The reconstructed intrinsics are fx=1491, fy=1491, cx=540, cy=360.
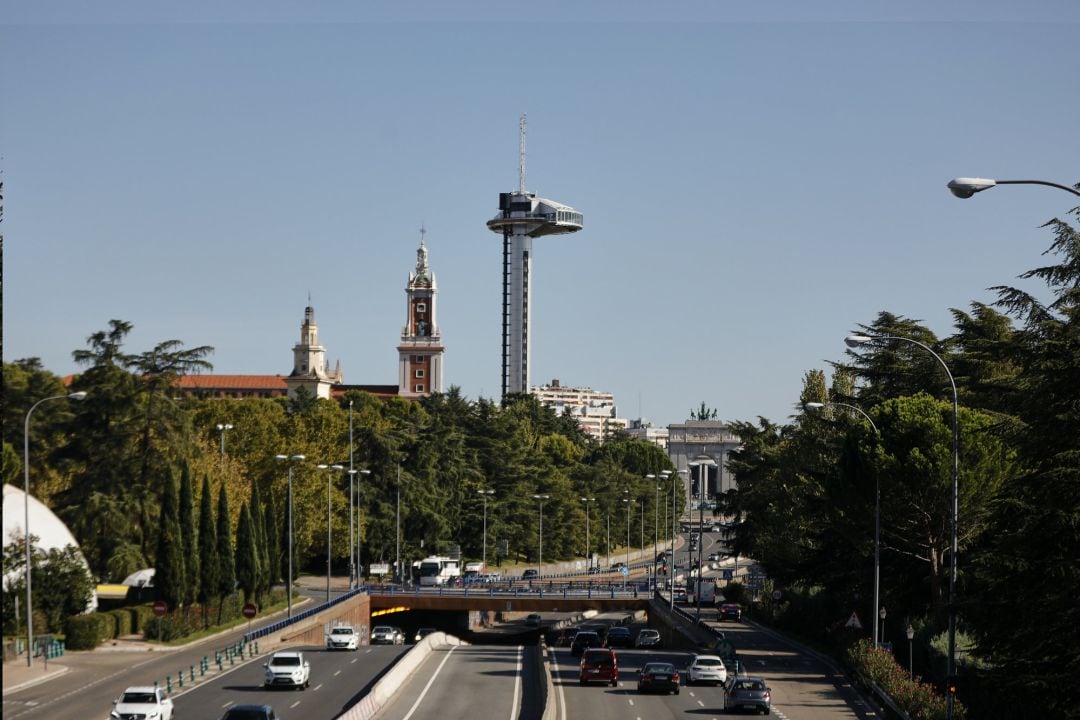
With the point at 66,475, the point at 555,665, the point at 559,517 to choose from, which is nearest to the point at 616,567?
the point at 559,517

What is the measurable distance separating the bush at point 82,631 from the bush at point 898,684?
3283 cm

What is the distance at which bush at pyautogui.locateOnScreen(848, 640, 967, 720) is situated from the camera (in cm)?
4219

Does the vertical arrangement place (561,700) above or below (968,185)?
below

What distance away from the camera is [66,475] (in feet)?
286

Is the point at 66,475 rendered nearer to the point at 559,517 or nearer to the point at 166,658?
the point at 166,658

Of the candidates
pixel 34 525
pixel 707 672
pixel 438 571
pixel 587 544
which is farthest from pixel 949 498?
pixel 587 544

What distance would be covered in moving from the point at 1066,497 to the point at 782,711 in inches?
866

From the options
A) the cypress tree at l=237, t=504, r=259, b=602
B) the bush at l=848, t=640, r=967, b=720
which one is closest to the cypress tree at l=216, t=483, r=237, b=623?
the cypress tree at l=237, t=504, r=259, b=602

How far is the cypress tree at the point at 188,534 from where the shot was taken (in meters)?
73.8

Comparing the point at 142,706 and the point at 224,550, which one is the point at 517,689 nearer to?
the point at 142,706

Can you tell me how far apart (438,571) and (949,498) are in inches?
2638

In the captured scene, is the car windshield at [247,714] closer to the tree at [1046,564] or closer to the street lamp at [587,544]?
the tree at [1046,564]

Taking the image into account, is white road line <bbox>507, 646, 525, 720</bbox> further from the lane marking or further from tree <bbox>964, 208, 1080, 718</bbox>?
tree <bbox>964, 208, 1080, 718</bbox>

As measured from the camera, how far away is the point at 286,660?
5519 cm
